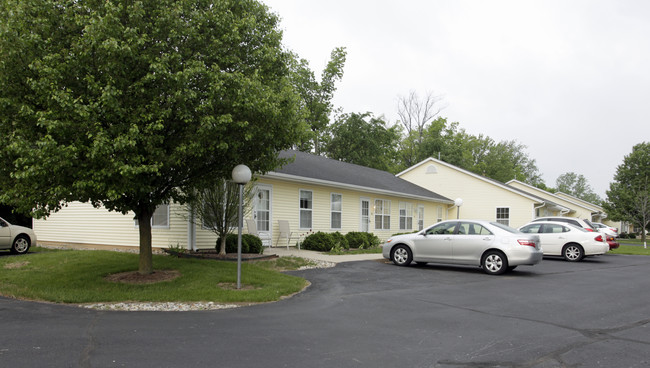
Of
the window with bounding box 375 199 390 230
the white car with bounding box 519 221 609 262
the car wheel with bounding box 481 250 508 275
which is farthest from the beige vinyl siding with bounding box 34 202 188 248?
the white car with bounding box 519 221 609 262

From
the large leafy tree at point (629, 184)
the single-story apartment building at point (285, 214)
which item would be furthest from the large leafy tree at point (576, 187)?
the single-story apartment building at point (285, 214)

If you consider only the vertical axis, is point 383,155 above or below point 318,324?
above

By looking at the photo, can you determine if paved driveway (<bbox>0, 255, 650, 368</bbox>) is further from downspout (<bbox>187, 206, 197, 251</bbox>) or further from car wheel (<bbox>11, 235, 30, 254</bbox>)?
car wheel (<bbox>11, 235, 30, 254</bbox>)

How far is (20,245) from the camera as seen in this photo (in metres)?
14.5

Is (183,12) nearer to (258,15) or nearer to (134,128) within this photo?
(258,15)

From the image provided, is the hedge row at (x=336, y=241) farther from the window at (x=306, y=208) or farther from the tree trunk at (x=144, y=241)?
the tree trunk at (x=144, y=241)

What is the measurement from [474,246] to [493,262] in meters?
0.62

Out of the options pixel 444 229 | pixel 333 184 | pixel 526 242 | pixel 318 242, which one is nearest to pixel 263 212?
pixel 318 242

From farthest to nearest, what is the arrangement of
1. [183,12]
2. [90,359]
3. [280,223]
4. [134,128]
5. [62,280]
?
[280,223], [62,280], [183,12], [134,128], [90,359]

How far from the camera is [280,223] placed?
16.8m

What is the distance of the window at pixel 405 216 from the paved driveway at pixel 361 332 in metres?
16.1

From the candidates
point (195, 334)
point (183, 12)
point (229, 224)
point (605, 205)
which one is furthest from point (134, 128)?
point (605, 205)

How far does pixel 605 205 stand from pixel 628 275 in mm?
36146

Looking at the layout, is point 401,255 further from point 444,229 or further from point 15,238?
point 15,238
